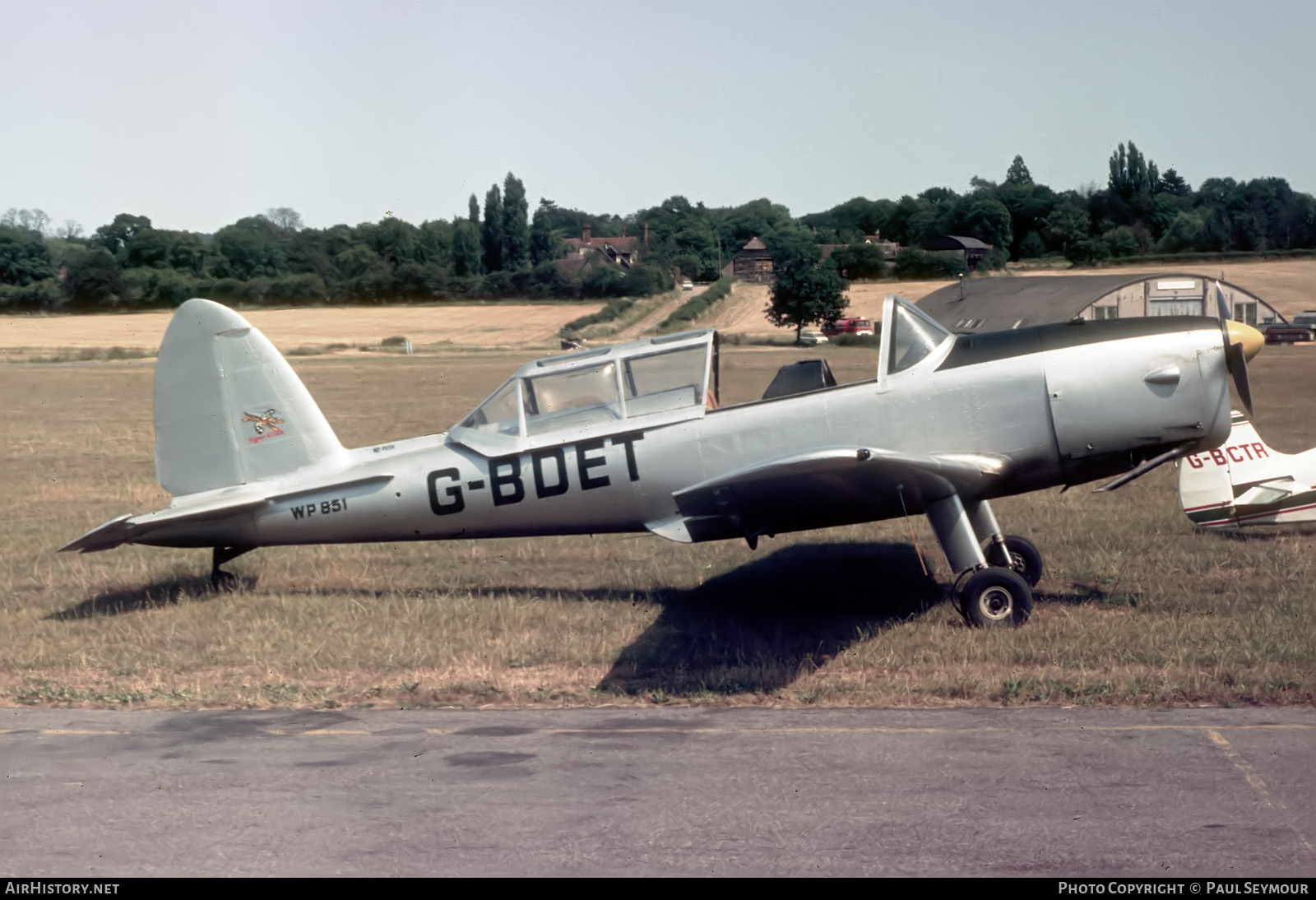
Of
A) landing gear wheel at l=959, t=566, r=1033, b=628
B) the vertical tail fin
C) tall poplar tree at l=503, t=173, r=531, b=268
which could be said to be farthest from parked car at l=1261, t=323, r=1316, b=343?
Answer: tall poplar tree at l=503, t=173, r=531, b=268

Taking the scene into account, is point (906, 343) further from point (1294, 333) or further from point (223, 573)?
point (1294, 333)

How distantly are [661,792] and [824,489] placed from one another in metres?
2.88

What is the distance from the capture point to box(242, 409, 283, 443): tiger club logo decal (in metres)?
9.61

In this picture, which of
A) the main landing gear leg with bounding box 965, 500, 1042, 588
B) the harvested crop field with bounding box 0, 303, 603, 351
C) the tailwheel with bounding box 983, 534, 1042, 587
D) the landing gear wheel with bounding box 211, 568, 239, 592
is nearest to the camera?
the main landing gear leg with bounding box 965, 500, 1042, 588

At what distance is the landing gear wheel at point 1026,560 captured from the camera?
9578mm

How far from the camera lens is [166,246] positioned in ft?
175

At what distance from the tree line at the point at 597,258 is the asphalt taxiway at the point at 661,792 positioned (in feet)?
86.9

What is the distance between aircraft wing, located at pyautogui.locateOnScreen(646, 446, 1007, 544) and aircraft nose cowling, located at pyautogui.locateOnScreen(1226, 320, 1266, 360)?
170 cm

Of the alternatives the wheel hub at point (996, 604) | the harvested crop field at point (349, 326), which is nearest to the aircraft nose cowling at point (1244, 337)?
the wheel hub at point (996, 604)

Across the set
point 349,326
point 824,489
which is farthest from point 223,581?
point 349,326

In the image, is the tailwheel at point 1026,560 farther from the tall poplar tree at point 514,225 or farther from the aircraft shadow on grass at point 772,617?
the tall poplar tree at point 514,225

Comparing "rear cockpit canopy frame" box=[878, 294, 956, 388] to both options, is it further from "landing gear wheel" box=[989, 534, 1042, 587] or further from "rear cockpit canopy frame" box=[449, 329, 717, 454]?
"landing gear wheel" box=[989, 534, 1042, 587]

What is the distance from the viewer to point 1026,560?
959 cm

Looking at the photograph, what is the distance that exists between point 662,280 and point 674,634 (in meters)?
54.3
